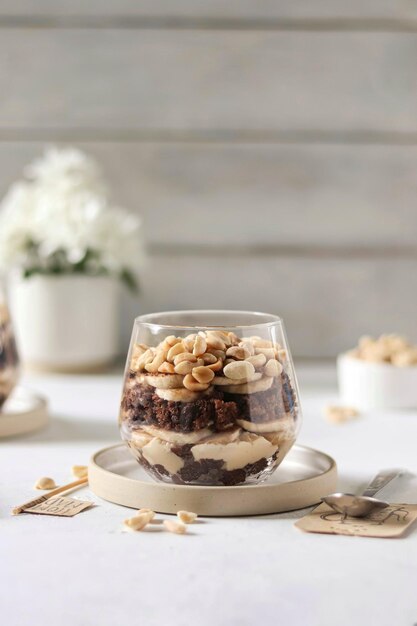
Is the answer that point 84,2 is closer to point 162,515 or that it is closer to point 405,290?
point 405,290

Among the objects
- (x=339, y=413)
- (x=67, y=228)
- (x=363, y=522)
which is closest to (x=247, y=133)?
(x=67, y=228)

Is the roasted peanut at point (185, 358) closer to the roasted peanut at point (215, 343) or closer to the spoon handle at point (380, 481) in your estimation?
the roasted peanut at point (215, 343)

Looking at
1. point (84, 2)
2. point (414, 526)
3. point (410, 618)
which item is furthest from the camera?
point (84, 2)

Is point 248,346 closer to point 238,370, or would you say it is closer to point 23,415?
point 238,370

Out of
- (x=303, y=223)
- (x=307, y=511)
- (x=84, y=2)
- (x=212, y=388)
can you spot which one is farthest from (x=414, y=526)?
(x=84, y=2)

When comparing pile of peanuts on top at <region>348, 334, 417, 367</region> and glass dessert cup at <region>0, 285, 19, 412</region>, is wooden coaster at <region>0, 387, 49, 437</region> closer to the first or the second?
glass dessert cup at <region>0, 285, 19, 412</region>
